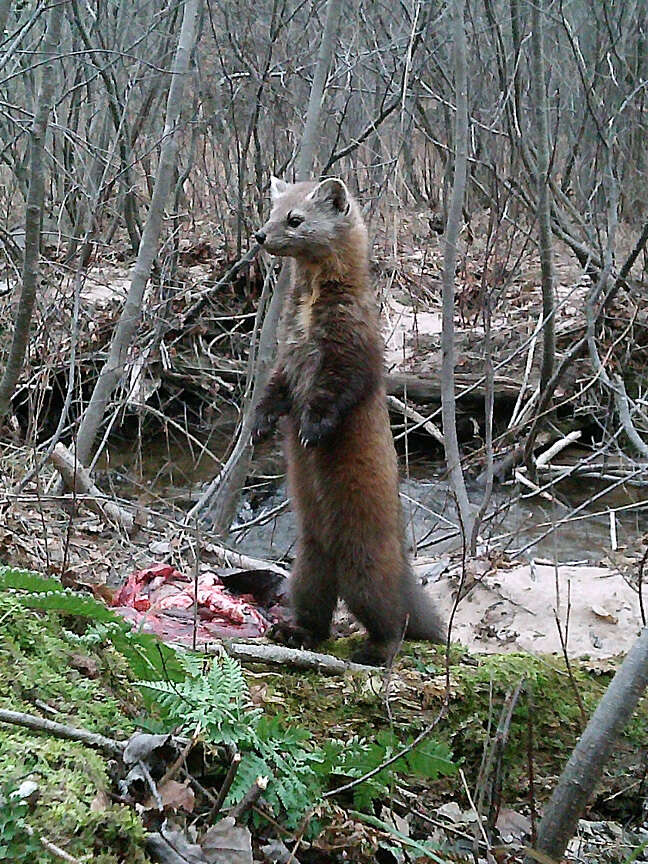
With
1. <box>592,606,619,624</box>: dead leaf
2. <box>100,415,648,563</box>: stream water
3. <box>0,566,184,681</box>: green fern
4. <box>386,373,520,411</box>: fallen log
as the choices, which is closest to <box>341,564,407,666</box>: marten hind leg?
<box>592,606,619,624</box>: dead leaf

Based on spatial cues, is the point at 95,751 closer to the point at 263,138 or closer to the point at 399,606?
the point at 399,606

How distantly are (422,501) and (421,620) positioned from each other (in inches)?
193

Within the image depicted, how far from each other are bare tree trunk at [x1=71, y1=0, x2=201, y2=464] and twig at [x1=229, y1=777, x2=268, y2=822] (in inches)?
202

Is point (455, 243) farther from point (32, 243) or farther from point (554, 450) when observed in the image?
point (554, 450)

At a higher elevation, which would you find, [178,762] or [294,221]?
[294,221]

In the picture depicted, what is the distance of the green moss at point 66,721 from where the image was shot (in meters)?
1.75

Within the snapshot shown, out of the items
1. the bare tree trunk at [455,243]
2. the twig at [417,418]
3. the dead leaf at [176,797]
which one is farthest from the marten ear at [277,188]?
the dead leaf at [176,797]

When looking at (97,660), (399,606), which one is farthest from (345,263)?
(97,660)

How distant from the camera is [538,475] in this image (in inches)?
370

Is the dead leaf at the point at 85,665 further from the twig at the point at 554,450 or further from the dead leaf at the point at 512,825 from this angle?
the twig at the point at 554,450

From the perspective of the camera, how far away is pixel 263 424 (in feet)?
15.8

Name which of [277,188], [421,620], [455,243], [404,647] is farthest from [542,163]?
[404,647]

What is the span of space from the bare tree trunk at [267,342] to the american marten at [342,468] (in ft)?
5.44

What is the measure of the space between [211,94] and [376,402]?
8110mm
